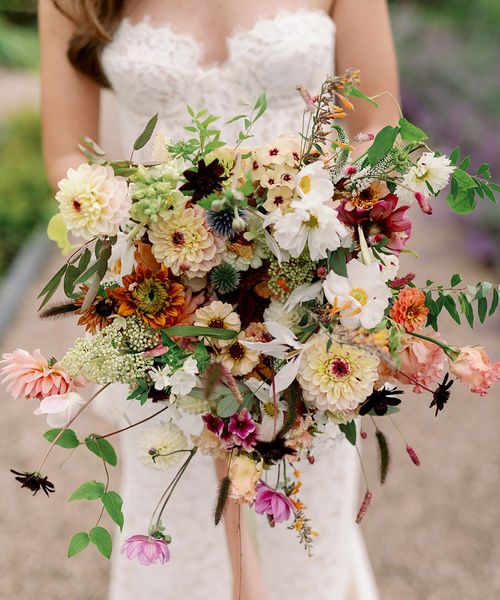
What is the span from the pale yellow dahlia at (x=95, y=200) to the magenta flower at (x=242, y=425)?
0.33 meters

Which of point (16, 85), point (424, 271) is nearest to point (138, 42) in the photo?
point (424, 271)

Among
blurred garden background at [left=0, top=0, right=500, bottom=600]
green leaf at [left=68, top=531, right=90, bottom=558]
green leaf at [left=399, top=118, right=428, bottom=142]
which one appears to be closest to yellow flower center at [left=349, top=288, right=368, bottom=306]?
green leaf at [left=399, top=118, right=428, bottom=142]

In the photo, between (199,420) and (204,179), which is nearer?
(204,179)

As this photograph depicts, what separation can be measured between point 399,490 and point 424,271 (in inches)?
79.9

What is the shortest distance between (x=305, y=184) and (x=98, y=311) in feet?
1.27

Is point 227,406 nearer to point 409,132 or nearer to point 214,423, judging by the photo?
point 214,423

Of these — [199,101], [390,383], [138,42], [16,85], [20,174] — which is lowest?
[16,85]

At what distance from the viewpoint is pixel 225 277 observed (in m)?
1.11

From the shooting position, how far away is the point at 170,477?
193 cm

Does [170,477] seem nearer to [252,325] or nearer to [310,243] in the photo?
[252,325]

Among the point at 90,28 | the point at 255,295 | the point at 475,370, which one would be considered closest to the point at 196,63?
the point at 90,28

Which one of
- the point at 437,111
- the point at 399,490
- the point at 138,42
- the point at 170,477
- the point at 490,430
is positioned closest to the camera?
the point at 138,42

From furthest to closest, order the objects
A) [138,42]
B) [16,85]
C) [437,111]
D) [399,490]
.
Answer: [16,85] → [437,111] → [399,490] → [138,42]

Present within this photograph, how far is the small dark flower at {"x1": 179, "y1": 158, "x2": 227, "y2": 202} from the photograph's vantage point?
101cm
